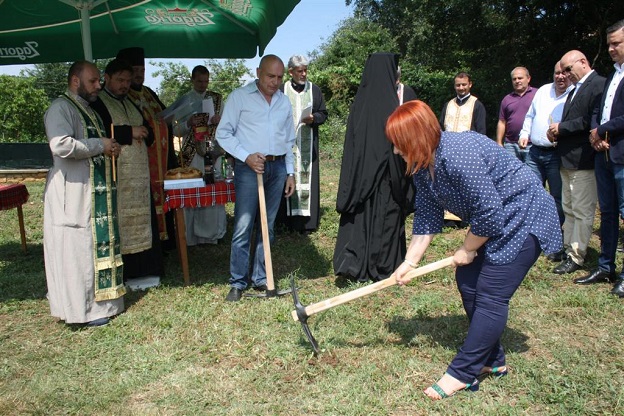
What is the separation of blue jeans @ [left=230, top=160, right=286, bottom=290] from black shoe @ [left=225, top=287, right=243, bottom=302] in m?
0.04

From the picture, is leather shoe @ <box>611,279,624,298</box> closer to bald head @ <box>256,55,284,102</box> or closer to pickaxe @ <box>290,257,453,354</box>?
pickaxe @ <box>290,257,453,354</box>

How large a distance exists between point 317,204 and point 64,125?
146 inches

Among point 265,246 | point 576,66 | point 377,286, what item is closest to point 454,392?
point 377,286

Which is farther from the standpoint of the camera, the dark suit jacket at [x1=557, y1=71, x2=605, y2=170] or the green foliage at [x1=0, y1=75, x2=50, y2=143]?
the green foliage at [x1=0, y1=75, x2=50, y2=143]

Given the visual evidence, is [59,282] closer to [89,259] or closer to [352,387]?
[89,259]

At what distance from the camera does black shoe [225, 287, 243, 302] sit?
15.0 feet

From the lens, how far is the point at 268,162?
4551 mm

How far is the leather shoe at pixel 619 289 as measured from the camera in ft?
14.2

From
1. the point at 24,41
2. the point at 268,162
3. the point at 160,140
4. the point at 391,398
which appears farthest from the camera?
the point at 24,41

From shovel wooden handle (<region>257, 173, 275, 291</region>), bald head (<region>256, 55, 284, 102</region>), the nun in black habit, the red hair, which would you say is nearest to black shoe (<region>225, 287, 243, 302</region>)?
shovel wooden handle (<region>257, 173, 275, 291</region>)

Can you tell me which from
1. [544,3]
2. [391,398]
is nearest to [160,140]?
[391,398]

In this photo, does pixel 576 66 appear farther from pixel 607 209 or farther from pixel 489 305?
pixel 489 305

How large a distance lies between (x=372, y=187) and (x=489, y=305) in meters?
1.89

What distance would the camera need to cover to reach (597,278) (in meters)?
4.73
